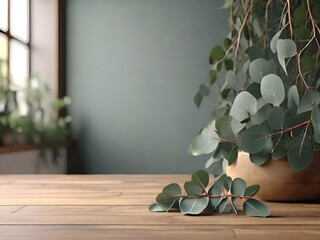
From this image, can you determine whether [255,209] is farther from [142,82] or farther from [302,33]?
[142,82]

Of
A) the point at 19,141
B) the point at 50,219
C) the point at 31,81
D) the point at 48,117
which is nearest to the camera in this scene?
the point at 50,219

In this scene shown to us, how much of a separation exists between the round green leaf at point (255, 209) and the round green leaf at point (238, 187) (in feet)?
0.08

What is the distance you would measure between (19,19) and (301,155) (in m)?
2.59

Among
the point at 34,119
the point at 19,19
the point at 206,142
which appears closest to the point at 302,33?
the point at 206,142

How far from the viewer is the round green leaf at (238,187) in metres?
0.75

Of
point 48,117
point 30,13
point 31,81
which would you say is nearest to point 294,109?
point 31,81

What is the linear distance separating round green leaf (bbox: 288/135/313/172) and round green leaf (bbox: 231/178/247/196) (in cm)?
9

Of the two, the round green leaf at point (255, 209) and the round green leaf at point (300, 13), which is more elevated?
the round green leaf at point (300, 13)

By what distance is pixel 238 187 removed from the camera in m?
0.76

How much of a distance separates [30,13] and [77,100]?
0.73 metres

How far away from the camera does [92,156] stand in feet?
10.6

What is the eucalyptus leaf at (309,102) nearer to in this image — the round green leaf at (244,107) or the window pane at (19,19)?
the round green leaf at (244,107)

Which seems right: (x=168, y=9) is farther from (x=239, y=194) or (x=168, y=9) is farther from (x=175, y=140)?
(x=239, y=194)

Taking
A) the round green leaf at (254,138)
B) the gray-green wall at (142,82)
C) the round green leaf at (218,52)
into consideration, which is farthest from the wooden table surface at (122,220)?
the gray-green wall at (142,82)
